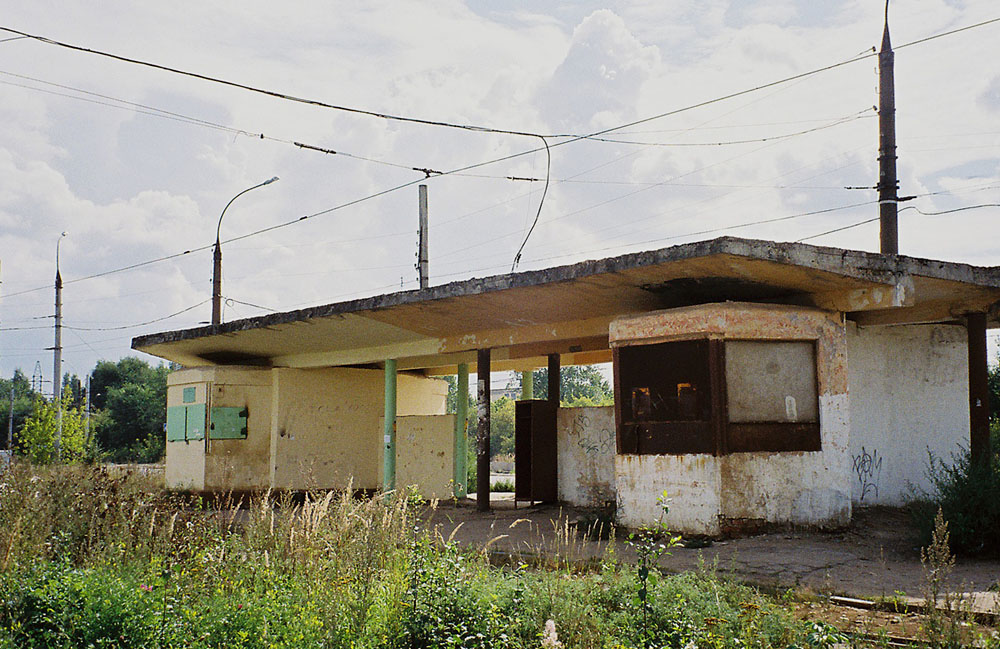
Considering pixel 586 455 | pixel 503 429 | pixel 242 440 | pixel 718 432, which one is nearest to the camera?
pixel 718 432

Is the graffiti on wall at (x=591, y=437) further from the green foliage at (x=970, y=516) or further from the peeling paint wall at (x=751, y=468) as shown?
the green foliage at (x=970, y=516)

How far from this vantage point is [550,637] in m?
5.79

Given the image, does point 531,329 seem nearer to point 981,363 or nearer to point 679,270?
point 679,270

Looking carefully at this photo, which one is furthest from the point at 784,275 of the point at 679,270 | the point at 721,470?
the point at 721,470

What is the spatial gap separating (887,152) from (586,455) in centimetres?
741

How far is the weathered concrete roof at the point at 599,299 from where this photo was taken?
10703mm

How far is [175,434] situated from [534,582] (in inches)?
607

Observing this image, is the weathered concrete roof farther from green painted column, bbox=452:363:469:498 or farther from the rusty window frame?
green painted column, bbox=452:363:469:498

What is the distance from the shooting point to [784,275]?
36.3 feet

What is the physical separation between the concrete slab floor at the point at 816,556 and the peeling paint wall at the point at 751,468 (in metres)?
0.32

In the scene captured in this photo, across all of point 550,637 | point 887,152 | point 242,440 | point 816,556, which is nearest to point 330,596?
point 550,637

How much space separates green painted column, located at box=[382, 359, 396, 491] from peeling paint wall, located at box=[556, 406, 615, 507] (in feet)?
10.9

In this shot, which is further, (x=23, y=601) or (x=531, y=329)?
(x=531, y=329)

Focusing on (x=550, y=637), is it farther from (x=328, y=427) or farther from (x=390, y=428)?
(x=328, y=427)
